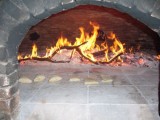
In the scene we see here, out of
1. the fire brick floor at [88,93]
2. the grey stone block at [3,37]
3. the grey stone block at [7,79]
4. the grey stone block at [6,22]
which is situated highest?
the grey stone block at [6,22]

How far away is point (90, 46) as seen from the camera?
606cm

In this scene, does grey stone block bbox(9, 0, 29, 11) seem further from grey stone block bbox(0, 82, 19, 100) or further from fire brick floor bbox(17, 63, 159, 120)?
fire brick floor bbox(17, 63, 159, 120)

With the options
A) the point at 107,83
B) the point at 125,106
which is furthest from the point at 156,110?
the point at 107,83

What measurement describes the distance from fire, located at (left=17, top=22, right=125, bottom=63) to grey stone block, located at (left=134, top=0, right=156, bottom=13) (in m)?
3.33

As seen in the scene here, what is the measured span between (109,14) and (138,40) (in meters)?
1.05

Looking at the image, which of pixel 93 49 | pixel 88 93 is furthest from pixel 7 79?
pixel 93 49

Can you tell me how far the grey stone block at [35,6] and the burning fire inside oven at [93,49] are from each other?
10.5 ft

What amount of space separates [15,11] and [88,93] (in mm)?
1999

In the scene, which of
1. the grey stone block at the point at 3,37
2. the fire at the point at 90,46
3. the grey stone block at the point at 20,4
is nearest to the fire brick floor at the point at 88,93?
the fire at the point at 90,46

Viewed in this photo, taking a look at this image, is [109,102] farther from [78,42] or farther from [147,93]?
[78,42]

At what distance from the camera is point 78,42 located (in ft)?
20.0

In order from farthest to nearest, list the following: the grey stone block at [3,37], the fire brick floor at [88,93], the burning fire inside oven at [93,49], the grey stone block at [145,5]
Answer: the burning fire inside oven at [93,49] < the fire brick floor at [88,93] < the grey stone block at [3,37] < the grey stone block at [145,5]

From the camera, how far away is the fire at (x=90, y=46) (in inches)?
235

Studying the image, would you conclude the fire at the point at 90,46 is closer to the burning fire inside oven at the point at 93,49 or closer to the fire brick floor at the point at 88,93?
the burning fire inside oven at the point at 93,49
